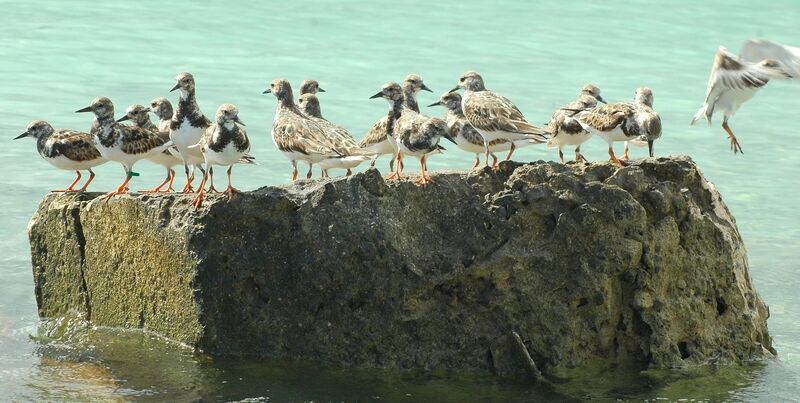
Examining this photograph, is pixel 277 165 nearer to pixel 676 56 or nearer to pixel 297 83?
→ pixel 297 83

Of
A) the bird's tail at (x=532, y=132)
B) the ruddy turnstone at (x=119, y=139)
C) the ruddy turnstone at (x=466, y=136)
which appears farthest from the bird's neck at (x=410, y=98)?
the ruddy turnstone at (x=119, y=139)

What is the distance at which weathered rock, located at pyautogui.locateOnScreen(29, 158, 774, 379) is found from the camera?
9.68 meters

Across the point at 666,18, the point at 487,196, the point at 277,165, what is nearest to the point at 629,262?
the point at 487,196

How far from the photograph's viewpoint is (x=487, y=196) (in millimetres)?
9875

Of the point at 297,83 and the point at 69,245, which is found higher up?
the point at 297,83

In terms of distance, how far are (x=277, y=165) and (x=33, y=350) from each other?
7813 mm

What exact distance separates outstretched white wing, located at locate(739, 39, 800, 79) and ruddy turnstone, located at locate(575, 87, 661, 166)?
2.23m

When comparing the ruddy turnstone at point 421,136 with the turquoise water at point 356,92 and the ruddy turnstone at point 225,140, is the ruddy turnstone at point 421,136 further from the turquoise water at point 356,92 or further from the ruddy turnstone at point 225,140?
the turquoise water at point 356,92

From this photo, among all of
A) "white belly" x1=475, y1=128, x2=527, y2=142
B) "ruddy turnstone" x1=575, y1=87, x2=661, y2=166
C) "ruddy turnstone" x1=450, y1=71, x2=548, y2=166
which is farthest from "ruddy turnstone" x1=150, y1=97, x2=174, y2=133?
"ruddy turnstone" x1=575, y1=87, x2=661, y2=166

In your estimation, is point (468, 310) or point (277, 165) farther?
point (277, 165)

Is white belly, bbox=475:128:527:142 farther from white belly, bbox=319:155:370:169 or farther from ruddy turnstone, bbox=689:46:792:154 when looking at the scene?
ruddy turnstone, bbox=689:46:792:154

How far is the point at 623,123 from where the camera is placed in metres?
10.8

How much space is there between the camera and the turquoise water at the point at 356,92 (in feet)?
32.1

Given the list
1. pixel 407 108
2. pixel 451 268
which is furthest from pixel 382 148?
pixel 451 268
